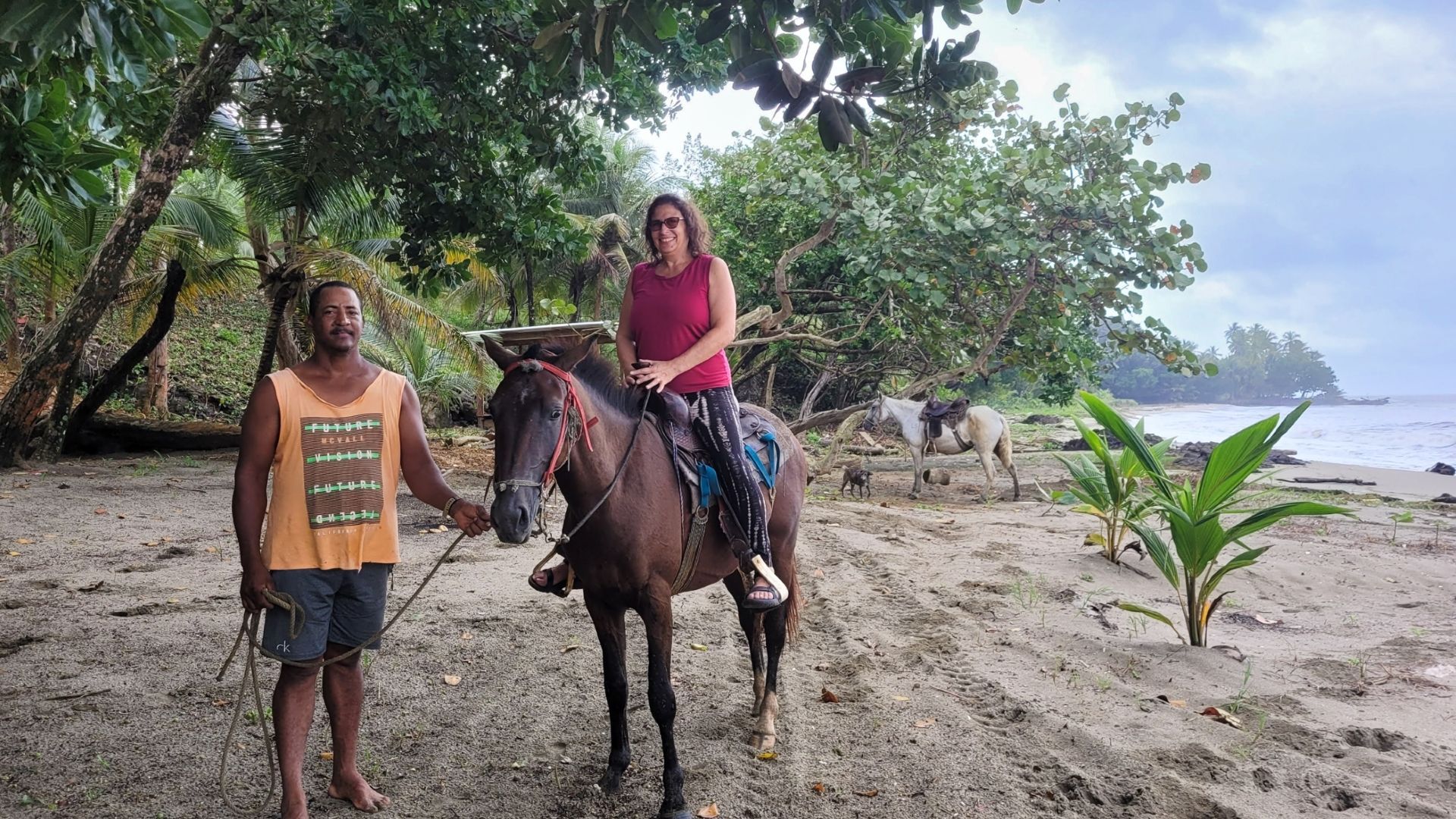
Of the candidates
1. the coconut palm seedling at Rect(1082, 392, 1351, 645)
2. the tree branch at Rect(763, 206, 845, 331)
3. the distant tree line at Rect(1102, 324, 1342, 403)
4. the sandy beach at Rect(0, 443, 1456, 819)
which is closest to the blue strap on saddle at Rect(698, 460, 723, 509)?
the sandy beach at Rect(0, 443, 1456, 819)

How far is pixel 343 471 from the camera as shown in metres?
2.93

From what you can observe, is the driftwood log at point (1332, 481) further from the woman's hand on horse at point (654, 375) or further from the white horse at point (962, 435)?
the woman's hand on horse at point (654, 375)

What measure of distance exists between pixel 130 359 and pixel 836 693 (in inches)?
481

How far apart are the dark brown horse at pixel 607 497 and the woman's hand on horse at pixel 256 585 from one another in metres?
0.75

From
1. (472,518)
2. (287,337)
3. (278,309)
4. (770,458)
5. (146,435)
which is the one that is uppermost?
(278,309)

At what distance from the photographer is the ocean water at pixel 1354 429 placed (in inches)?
912

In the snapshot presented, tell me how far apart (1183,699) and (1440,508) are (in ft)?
32.6

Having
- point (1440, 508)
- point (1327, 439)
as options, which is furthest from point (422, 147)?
point (1327, 439)

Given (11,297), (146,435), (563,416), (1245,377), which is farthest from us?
(1245,377)

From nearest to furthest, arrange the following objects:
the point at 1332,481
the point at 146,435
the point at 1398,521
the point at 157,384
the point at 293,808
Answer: the point at 293,808 < the point at 1398,521 < the point at 146,435 < the point at 1332,481 < the point at 157,384

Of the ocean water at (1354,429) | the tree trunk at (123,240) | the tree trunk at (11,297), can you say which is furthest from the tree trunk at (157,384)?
the ocean water at (1354,429)

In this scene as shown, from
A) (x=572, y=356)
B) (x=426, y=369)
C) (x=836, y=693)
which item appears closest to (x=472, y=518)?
(x=572, y=356)

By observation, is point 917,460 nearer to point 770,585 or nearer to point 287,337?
point 287,337

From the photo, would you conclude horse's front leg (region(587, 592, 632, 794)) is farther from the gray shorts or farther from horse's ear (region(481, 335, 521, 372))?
horse's ear (region(481, 335, 521, 372))
